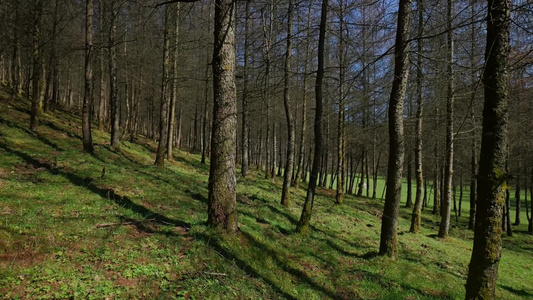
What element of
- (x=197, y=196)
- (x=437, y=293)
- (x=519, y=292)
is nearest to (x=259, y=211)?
(x=197, y=196)

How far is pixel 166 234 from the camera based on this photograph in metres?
5.62

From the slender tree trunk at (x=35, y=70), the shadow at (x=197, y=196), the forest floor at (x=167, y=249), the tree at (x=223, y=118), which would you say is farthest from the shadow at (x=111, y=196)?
the slender tree trunk at (x=35, y=70)

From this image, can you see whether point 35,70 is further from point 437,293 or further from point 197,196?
point 437,293

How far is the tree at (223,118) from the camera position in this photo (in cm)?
555

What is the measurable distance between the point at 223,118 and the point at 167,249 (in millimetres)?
2535

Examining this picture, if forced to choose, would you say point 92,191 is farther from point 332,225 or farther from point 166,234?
point 332,225

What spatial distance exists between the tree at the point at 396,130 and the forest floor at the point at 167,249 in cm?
99

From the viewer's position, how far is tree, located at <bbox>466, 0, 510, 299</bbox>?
11.8 ft

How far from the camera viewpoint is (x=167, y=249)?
16.2ft

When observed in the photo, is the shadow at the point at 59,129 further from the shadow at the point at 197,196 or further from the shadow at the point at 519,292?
the shadow at the point at 519,292

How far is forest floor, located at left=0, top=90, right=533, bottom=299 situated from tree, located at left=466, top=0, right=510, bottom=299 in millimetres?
3004

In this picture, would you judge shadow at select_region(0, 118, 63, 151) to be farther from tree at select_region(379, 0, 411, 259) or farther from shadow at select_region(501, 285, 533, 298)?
shadow at select_region(501, 285, 533, 298)

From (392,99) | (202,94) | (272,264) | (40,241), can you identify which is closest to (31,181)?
(40,241)

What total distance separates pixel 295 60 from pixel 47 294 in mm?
15556
